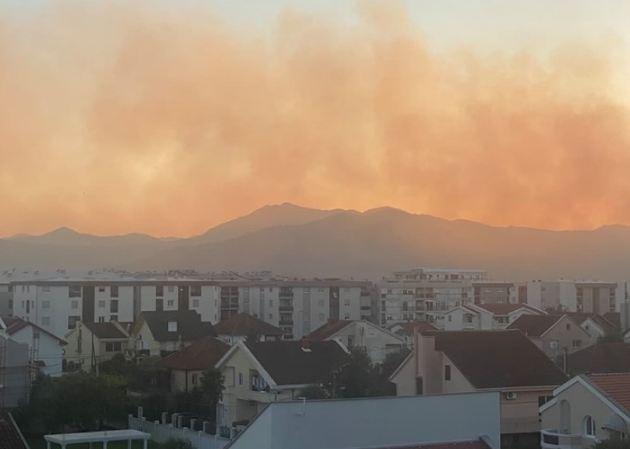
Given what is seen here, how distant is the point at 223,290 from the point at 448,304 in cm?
1708

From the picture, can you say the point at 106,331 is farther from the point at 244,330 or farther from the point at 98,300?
the point at 98,300

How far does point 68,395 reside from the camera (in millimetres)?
26688

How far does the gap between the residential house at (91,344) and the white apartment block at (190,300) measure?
27.9 feet

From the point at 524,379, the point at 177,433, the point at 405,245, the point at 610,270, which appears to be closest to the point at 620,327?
the point at 524,379

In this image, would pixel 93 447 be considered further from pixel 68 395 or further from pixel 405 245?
pixel 405 245

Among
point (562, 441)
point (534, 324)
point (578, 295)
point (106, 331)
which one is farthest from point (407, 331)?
point (578, 295)

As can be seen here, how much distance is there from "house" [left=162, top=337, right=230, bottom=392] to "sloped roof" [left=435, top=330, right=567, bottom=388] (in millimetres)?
9115

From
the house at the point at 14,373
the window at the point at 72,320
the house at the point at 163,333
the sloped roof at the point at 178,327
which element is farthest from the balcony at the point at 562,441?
the window at the point at 72,320

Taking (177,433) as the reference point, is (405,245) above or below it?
above

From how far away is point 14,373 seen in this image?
29.5 meters

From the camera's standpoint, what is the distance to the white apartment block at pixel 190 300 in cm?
5197

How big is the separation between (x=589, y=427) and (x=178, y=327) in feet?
92.6

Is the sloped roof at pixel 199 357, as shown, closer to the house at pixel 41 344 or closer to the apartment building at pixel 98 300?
the house at pixel 41 344

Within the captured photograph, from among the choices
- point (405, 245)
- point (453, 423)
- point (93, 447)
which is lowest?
point (93, 447)
